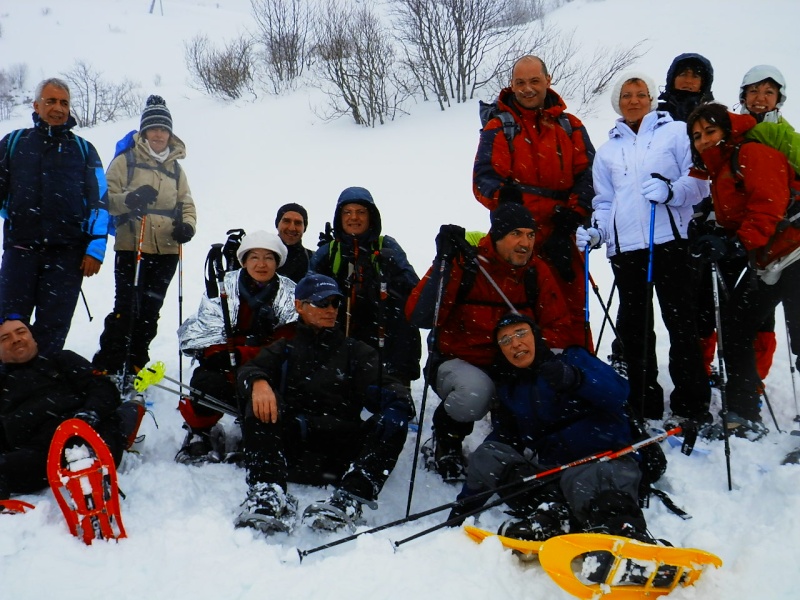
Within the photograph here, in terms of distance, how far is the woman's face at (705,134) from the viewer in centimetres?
361

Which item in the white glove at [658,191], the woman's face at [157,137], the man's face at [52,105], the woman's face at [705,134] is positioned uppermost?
the man's face at [52,105]

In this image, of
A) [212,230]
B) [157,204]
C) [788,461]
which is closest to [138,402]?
[157,204]

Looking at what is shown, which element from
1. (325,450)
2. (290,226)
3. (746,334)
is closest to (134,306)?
(290,226)

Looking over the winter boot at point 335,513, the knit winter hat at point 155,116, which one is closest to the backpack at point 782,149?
the winter boot at point 335,513

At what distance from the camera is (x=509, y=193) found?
13.7 ft

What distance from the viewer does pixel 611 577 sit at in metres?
2.23

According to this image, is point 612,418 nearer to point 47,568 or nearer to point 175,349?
point 47,568

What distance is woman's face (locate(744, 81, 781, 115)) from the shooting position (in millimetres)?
3865

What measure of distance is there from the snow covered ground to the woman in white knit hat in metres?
0.33

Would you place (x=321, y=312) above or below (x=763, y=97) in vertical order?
below

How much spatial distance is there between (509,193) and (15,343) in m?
3.17

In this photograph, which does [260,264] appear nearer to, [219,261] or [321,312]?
[219,261]

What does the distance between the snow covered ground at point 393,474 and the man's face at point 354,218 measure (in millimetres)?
1412

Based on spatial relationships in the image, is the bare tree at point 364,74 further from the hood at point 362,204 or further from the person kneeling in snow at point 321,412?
the person kneeling in snow at point 321,412
